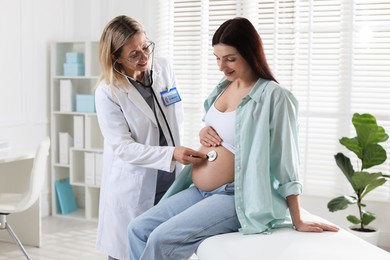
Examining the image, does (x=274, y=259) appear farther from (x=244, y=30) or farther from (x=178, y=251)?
(x=244, y=30)

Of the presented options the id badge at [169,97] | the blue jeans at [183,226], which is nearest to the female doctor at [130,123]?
the id badge at [169,97]

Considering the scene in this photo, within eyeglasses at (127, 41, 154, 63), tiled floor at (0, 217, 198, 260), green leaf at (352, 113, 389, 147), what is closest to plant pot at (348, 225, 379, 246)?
green leaf at (352, 113, 389, 147)

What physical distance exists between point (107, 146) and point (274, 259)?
1.12 meters

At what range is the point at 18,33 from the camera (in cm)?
442

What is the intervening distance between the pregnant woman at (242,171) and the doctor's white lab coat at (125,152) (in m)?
0.39

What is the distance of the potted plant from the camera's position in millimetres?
3598

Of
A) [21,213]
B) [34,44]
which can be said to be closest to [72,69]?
[34,44]

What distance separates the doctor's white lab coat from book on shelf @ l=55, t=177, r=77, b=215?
224cm

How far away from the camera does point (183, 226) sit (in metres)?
2.00

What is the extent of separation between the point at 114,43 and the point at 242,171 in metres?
0.85

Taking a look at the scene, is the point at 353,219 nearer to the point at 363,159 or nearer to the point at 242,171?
the point at 363,159

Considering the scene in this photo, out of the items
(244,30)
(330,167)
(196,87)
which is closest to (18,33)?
(196,87)

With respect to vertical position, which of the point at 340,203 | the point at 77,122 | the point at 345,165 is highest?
the point at 77,122

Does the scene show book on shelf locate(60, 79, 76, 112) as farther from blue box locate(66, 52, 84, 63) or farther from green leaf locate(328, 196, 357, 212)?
green leaf locate(328, 196, 357, 212)
